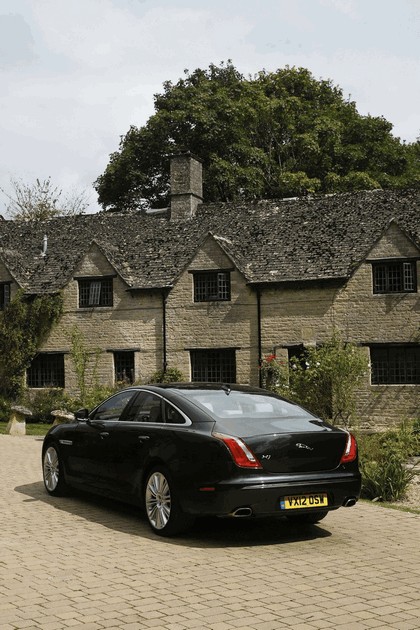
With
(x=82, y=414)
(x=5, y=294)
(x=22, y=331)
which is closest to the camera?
(x=82, y=414)

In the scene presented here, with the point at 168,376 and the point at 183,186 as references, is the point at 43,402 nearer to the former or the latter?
the point at 168,376

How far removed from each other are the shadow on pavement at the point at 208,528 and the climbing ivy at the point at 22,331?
824 inches

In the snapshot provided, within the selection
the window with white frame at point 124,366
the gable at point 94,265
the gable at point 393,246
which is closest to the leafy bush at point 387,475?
the gable at point 393,246

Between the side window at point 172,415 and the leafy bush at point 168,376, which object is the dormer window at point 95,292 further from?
the side window at point 172,415

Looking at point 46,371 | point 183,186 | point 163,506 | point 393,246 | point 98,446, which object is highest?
point 183,186

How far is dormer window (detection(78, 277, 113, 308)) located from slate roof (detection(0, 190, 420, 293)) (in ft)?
2.39

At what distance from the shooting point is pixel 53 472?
1141 cm

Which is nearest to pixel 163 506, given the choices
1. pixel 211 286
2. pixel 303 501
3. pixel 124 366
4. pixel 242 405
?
pixel 242 405

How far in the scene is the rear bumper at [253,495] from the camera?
7.88 meters

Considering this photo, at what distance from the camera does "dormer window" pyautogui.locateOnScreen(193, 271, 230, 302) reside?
29375 millimetres

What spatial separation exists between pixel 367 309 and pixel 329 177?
46.6 feet

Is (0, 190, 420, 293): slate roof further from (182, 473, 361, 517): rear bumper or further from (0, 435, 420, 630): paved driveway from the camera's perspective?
(182, 473, 361, 517): rear bumper

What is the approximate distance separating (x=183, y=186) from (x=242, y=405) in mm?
24957

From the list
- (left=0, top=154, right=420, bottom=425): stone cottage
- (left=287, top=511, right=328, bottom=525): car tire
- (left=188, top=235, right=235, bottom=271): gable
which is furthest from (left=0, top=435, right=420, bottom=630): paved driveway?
(left=188, top=235, right=235, bottom=271): gable
